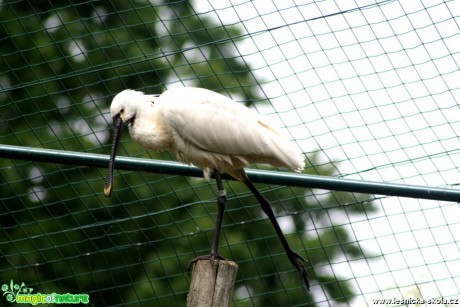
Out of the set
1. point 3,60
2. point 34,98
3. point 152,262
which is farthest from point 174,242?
point 3,60

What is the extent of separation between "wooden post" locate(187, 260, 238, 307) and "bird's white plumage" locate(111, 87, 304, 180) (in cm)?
88

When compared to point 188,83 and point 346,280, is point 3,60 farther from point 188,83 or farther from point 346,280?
point 346,280

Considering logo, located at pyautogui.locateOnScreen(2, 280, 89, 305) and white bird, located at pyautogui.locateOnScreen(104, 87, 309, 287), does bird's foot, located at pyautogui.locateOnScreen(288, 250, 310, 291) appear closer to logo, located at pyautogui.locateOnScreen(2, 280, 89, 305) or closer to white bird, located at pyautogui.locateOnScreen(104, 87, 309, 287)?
white bird, located at pyautogui.locateOnScreen(104, 87, 309, 287)

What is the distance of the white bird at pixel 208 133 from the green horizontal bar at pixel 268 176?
6 centimetres

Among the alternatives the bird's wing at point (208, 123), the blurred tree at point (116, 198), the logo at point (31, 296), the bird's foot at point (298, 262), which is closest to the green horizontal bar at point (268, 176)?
the bird's wing at point (208, 123)

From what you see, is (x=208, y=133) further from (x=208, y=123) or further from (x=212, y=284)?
(x=212, y=284)

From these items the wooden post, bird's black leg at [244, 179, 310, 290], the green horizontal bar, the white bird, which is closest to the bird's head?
the white bird

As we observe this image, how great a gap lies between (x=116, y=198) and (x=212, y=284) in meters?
2.96

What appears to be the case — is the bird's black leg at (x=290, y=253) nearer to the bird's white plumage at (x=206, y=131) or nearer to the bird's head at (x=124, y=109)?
the bird's white plumage at (x=206, y=131)

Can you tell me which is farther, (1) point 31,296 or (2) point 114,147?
(1) point 31,296

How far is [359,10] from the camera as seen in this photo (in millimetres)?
5648

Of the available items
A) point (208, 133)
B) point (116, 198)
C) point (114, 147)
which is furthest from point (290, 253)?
point (116, 198)

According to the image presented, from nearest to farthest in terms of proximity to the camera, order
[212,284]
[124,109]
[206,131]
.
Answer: [212,284]
[206,131]
[124,109]

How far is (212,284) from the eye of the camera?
13.1 feet
